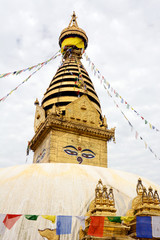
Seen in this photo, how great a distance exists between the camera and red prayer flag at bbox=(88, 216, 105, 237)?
22.9 feet

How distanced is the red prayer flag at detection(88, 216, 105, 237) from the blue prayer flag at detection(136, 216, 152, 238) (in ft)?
3.20

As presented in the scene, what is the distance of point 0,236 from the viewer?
22.2 feet

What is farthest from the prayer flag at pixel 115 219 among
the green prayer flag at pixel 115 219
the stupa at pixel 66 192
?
the stupa at pixel 66 192

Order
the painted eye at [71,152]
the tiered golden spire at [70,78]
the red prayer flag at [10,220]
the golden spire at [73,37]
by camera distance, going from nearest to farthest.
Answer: the red prayer flag at [10,220], the painted eye at [71,152], the tiered golden spire at [70,78], the golden spire at [73,37]

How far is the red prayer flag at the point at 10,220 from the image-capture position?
6.71m

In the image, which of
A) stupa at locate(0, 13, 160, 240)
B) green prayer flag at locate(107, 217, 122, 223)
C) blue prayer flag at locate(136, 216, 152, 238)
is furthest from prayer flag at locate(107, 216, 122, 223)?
blue prayer flag at locate(136, 216, 152, 238)

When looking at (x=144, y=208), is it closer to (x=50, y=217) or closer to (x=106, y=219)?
(x=106, y=219)

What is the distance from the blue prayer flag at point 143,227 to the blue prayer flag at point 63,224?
1.87 meters

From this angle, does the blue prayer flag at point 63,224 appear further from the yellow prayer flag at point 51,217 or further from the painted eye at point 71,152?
the painted eye at point 71,152

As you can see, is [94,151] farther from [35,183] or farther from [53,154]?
[35,183]

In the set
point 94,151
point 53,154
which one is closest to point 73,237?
point 53,154

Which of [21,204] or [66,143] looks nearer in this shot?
[21,204]

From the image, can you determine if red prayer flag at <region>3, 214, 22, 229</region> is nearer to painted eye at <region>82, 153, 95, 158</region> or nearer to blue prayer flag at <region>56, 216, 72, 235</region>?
blue prayer flag at <region>56, 216, 72, 235</region>

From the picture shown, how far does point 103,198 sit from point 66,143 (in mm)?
8257
